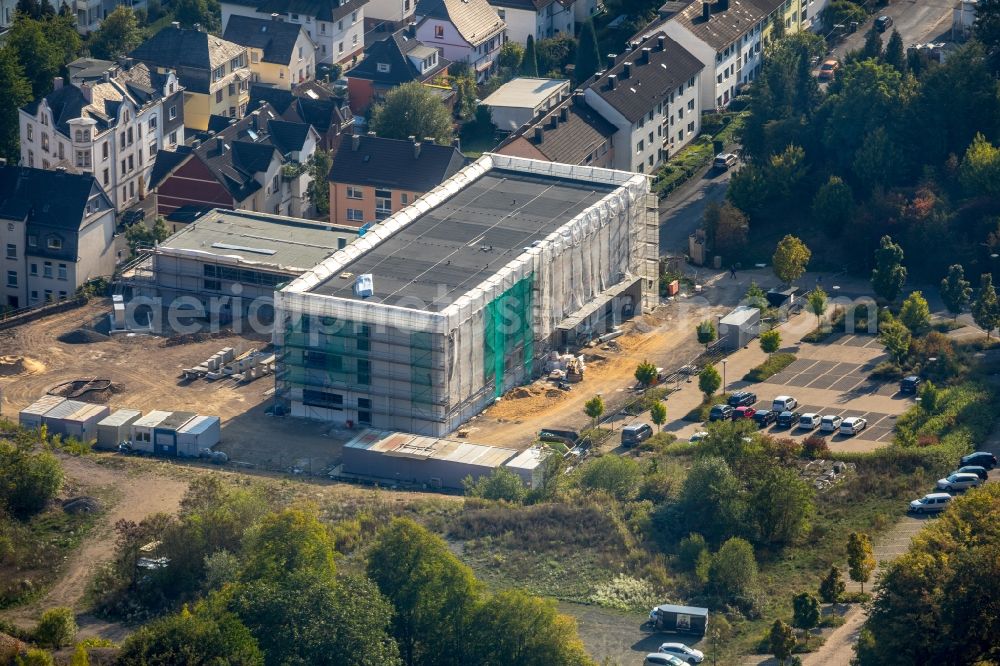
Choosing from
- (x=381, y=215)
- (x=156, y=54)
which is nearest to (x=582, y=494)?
(x=381, y=215)

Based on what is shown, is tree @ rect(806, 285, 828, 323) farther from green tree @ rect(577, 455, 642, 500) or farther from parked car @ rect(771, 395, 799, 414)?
green tree @ rect(577, 455, 642, 500)

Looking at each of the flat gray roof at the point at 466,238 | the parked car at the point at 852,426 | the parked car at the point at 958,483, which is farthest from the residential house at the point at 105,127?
the parked car at the point at 958,483

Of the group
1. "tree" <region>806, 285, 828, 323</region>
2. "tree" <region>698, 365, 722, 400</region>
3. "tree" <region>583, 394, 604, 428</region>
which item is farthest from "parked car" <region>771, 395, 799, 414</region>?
"tree" <region>806, 285, 828, 323</region>

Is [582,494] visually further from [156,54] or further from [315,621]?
[156,54]

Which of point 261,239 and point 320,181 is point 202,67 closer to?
point 320,181

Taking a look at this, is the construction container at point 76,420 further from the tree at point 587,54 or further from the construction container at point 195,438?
the tree at point 587,54

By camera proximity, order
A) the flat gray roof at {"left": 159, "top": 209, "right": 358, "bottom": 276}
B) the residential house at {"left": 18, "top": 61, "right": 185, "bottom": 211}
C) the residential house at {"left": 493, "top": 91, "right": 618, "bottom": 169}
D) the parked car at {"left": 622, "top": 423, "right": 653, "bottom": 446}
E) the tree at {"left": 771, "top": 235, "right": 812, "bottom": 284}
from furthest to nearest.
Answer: the residential house at {"left": 18, "top": 61, "right": 185, "bottom": 211} < the residential house at {"left": 493, "top": 91, "right": 618, "bottom": 169} < the tree at {"left": 771, "top": 235, "right": 812, "bottom": 284} < the flat gray roof at {"left": 159, "top": 209, "right": 358, "bottom": 276} < the parked car at {"left": 622, "top": 423, "right": 653, "bottom": 446}
